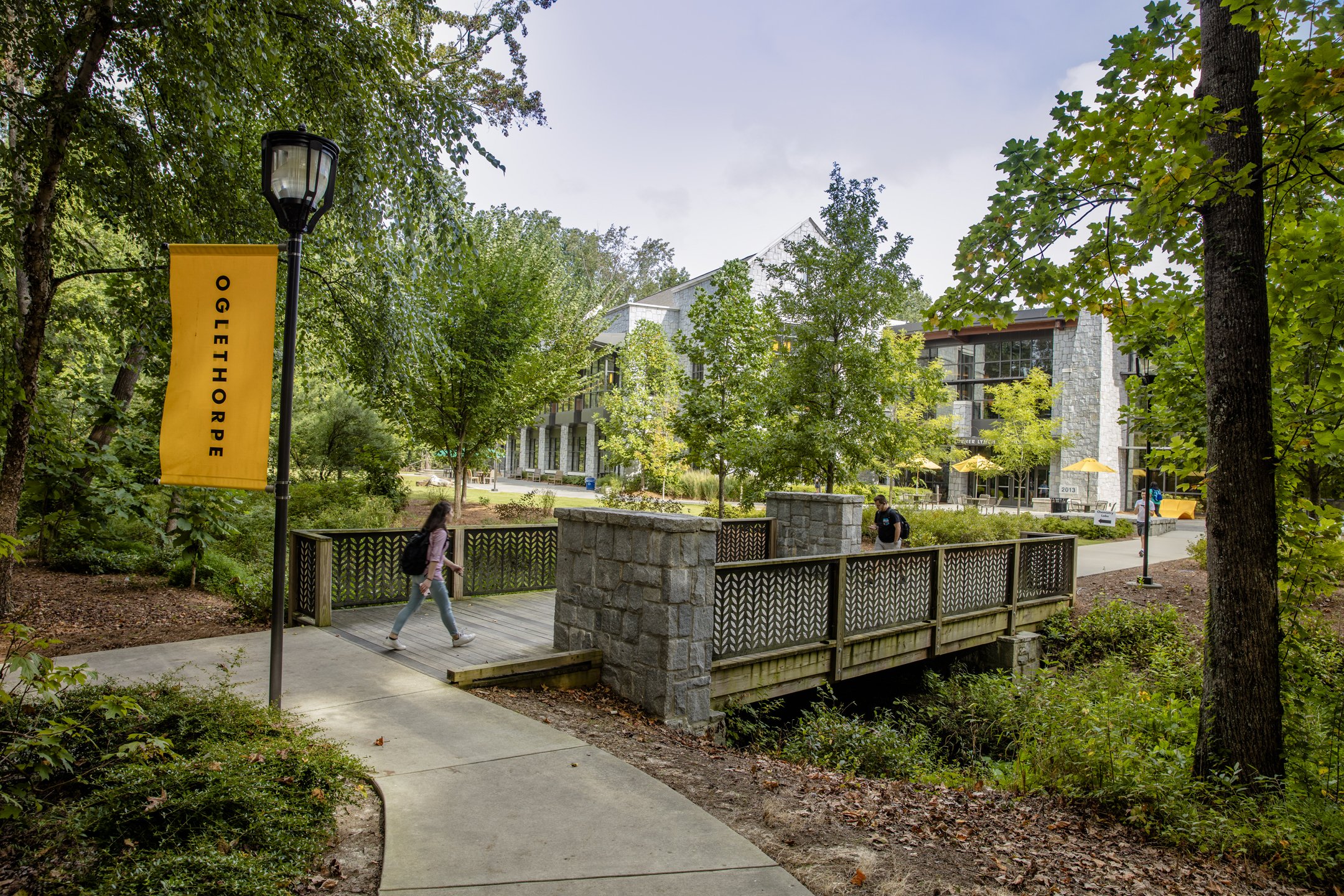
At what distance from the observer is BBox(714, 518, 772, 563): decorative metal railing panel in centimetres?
1224

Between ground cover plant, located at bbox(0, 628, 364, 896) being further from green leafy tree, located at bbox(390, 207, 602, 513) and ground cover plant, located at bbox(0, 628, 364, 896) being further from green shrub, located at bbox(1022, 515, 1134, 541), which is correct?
green shrub, located at bbox(1022, 515, 1134, 541)

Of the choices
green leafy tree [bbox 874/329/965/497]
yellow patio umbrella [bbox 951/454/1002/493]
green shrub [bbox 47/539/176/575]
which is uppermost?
green leafy tree [bbox 874/329/965/497]

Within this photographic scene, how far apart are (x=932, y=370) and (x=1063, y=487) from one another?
893 inches

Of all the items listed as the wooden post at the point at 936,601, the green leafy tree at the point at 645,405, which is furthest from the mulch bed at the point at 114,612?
the green leafy tree at the point at 645,405

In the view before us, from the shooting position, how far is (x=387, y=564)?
31.1 feet

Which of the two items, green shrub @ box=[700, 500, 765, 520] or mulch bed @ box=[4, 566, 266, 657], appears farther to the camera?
green shrub @ box=[700, 500, 765, 520]

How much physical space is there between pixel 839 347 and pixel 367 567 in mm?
9927

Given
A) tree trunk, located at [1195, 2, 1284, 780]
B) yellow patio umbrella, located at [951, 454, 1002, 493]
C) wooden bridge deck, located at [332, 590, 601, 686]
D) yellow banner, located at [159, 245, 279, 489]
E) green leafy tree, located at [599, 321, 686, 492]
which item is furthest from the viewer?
yellow patio umbrella, located at [951, 454, 1002, 493]

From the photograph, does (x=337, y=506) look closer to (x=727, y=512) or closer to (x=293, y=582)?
(x=293, y=582)

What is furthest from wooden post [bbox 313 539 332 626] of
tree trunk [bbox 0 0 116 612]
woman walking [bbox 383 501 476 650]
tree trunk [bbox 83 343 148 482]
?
tree trunk [bbox 83 343 148 482]

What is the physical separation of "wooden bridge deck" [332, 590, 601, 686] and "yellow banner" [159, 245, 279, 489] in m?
2.52

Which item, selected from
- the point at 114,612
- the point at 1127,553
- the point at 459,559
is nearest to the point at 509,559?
the point at 459,559

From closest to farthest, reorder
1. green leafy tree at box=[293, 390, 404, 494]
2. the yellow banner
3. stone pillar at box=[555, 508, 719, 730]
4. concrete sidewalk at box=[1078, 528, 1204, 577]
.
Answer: the yellow banner, stone pillar at box=[555, 508, 719, 730], concrete sidewalk at box=[1078, 528, 1204, 577], green leafy tree at box=[293, 390, 404, 494]

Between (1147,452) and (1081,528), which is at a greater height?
(1147,452)
